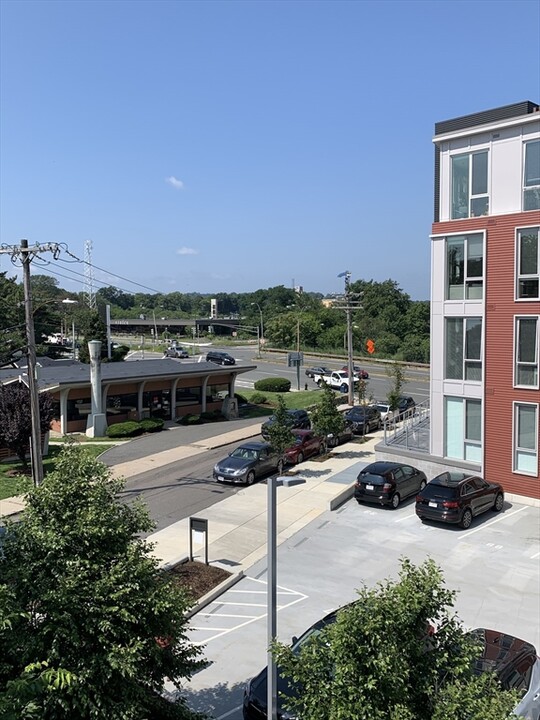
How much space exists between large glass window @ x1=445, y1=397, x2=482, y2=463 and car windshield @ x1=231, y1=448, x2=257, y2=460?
727 centimetres

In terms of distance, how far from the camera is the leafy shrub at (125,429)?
111ft

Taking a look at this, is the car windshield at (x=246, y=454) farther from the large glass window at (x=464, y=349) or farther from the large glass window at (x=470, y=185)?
the large glass window at (x=470, y=185)

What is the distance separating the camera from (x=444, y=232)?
76.5 feet

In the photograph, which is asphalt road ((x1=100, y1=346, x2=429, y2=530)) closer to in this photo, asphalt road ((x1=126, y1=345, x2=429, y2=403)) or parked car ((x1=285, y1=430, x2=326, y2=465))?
parked car ((x1=285, y1=430, x2=326, y2=465))

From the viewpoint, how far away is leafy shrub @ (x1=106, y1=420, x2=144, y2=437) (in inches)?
1336

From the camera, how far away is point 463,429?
23.2 metres

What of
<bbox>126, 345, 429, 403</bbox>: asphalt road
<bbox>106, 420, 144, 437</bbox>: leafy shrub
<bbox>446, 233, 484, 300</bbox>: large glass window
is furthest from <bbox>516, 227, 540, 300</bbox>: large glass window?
<bbox>106, 420, 144, 437</bbox>: leafy shrub

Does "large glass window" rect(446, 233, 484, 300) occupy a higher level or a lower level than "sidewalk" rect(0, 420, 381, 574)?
higher

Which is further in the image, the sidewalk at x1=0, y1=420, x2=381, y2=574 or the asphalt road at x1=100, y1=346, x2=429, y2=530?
the asphalt road at x1=100, y1=346, x2=429, y2=530

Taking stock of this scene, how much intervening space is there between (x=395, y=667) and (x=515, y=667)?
14.7 ft

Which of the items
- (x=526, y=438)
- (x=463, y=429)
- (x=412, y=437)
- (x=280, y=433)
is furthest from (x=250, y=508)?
(x=526, y=438)

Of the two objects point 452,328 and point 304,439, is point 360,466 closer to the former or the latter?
point 304,439

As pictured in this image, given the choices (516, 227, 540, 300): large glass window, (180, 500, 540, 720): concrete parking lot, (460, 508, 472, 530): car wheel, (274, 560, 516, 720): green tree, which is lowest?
(180, 500, 540, 720): concrete parking lot

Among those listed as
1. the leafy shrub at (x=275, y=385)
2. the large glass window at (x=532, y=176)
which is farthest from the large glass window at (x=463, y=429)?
the leafy shrub at (x=275, y=385)
